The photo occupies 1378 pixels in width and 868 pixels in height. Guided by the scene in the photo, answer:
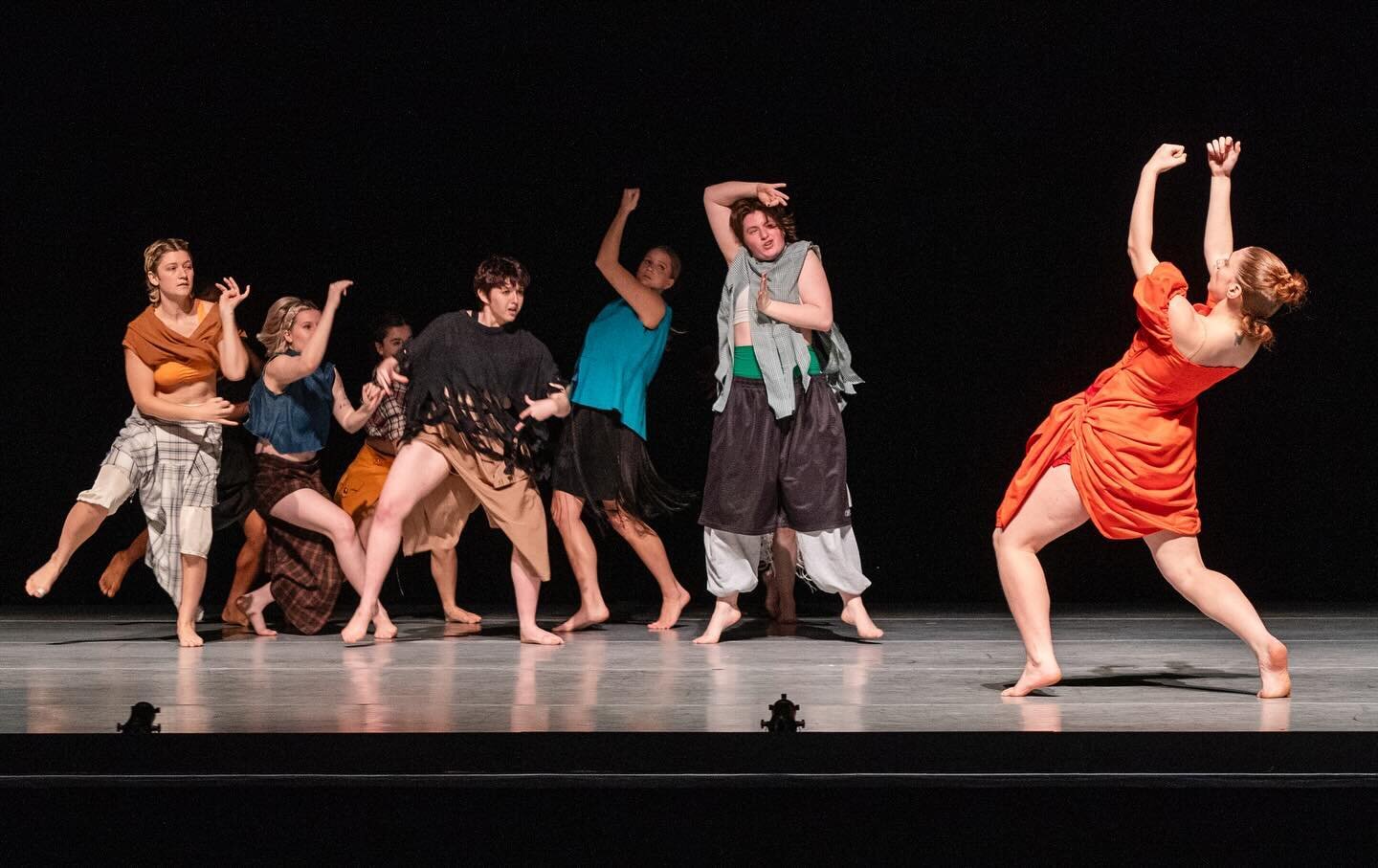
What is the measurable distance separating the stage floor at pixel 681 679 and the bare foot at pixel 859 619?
4 centimetres

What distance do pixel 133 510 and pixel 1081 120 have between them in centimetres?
425

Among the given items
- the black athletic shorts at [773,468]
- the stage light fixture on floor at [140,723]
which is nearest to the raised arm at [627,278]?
the black athletic shorts at [773,468]

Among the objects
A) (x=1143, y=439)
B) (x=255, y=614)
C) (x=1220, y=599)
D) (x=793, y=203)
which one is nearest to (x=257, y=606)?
(x=255, y=614)

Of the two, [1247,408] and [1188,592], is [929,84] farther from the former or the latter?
[1188,592]

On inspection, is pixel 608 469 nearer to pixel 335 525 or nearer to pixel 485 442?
pixel 485 442

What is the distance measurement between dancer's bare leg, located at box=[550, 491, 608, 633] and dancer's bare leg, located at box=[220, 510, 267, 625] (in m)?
1.00

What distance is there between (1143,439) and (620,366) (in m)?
2.22

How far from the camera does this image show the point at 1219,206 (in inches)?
155

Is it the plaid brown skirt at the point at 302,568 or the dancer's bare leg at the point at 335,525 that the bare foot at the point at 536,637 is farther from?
the plaid brown skirt at the point at 302,568

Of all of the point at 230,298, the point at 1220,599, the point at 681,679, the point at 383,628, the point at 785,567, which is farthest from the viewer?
the point at 785,567

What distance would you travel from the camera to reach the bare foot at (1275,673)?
12.9ft

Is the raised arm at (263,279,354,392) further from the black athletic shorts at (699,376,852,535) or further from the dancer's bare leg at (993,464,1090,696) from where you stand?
the dancer's bare leg at (993,464,1090,696)

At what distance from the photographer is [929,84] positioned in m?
6.52
